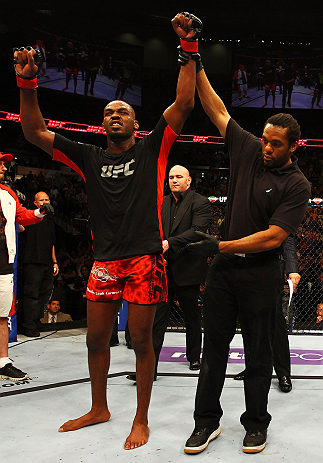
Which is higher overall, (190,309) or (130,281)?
(130,281)

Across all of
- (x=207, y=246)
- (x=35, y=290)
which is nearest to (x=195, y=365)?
(x=207, y=246)

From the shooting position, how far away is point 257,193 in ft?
6.59

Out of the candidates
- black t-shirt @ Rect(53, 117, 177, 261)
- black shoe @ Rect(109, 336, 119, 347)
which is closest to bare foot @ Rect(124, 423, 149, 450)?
black t-shirt @ Rect(53, 117, 177, 261)

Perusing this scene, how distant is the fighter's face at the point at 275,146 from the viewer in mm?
1982

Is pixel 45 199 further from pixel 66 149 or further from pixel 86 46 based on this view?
pixel 86 46

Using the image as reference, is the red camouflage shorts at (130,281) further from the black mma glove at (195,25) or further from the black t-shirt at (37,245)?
the black t-shirt at (37,245)

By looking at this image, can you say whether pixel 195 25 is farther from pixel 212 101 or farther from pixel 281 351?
pixel 281 351

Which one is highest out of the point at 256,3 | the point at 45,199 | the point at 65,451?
the point at 256,3

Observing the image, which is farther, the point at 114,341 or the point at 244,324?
the point at 114,341

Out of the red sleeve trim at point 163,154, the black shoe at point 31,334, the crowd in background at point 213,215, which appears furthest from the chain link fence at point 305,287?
the red sleeve trim at point 163,154

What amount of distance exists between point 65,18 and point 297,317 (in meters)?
10.4

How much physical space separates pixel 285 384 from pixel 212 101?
1783mm

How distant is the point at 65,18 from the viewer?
483 inches

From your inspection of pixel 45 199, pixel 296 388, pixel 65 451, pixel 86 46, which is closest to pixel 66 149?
pixel 65 451
